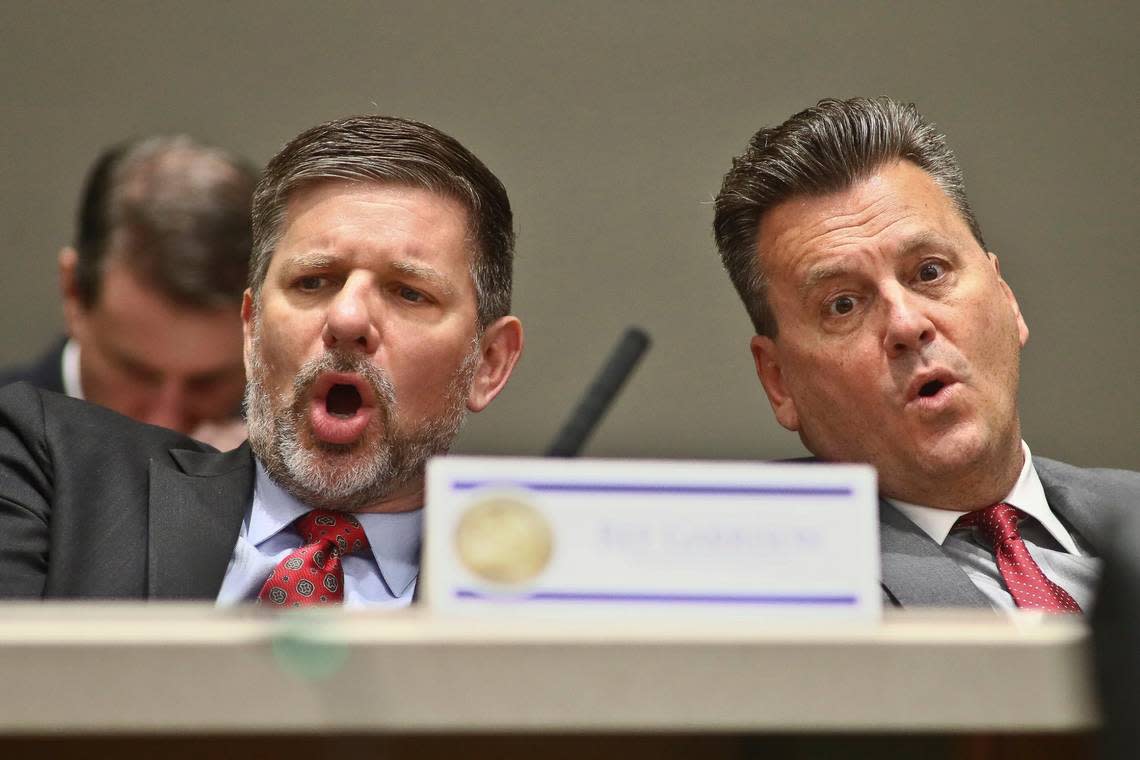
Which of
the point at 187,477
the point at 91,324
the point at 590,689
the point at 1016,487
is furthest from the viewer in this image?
the point at 91,324

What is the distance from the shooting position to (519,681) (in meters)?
0.63

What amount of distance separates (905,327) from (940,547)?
0.28m

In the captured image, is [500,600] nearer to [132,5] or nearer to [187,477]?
[187,477]

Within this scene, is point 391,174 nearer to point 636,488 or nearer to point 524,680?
point 636,488

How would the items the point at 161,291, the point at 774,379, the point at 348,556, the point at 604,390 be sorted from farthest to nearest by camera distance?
the point at 161,291
the point at 774,379
the point at 348,556
the point at 604,390

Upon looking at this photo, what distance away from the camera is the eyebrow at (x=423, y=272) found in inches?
65.6

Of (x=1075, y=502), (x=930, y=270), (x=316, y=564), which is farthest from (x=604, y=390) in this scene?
(x=1075, y=502)

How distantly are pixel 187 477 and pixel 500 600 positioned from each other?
974mm

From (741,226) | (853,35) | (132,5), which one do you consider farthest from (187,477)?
(853,35)

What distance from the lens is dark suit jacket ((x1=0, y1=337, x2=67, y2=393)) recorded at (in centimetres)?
283

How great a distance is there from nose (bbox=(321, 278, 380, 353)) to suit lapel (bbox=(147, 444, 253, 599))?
0.22 m

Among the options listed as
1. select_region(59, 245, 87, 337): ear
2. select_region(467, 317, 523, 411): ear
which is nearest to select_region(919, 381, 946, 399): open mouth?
select_region(467, 317, 523, 411): ear

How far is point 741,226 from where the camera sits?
1868 mm

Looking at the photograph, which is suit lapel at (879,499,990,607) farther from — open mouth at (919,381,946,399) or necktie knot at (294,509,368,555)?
necktie knot at (294,509,368,555)
